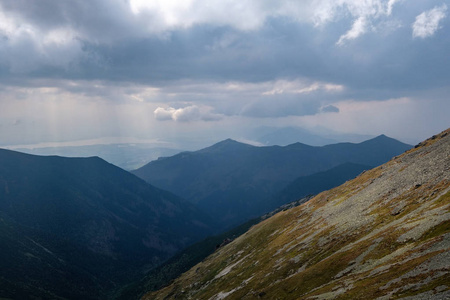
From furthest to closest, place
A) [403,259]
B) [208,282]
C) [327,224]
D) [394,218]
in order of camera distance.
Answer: [208,282]
[327,224]
[394,218]
[403,259]

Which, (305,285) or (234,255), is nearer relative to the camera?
(305,285)

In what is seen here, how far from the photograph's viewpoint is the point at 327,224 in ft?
392

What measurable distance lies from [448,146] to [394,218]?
6034 centimetres

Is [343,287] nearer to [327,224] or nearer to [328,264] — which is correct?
[328,264]

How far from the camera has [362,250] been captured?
75.4 metres

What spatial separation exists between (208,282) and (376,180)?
88515 mm

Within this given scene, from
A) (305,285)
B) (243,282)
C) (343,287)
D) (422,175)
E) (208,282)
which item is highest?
(422,175)

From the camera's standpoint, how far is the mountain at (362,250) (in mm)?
54469

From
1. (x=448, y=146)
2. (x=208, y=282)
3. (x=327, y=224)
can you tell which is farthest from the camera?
(x=208, y=282)

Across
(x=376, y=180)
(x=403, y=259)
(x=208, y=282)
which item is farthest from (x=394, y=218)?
(x=208, y=282)

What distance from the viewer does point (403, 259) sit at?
199 feet

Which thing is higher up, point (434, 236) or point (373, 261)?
point (434, 236)

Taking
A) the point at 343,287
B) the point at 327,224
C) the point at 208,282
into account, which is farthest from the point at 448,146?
the point at 208,282

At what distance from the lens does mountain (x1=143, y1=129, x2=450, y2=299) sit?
5447 cm
